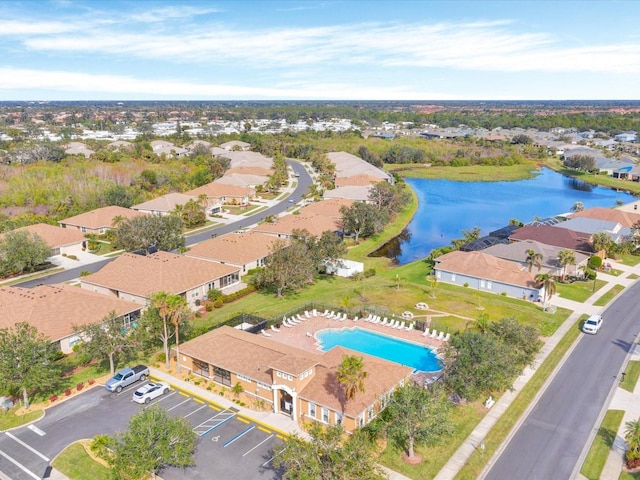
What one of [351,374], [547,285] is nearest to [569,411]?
[351,374]

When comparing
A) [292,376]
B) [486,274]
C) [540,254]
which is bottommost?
A: [486,274]

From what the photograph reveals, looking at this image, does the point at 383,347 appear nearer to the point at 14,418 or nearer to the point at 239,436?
the point at 239,436

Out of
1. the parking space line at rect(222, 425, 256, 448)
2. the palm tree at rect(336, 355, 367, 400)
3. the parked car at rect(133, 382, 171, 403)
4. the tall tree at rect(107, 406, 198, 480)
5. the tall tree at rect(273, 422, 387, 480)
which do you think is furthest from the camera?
the parked car at rect(133, 382, 171, 403)

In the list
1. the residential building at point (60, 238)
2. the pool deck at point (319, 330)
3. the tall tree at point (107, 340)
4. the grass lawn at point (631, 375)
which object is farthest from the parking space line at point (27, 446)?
the residential building at point (60, 238)

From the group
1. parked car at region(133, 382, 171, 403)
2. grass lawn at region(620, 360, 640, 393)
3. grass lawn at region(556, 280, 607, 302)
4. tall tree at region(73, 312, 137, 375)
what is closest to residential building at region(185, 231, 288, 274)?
tall tree at region(73, 312, 137, 375)

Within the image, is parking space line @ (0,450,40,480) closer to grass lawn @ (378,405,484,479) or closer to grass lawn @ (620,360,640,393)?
grass lawn @ (378,405,484,479)

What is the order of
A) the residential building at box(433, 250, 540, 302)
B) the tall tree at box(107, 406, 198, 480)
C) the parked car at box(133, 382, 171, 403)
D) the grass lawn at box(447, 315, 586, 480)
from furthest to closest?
1. the residential building at box(433, 250, 540, 302)
2. the parked car at box(133, 382, 171, 403)
3. the grass lawn at box(447, 315, 586, 480)
4. the tall tree at box(107, 406, 198, 480)

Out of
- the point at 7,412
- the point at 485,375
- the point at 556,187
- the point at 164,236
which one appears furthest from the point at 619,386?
the point at 556,187
